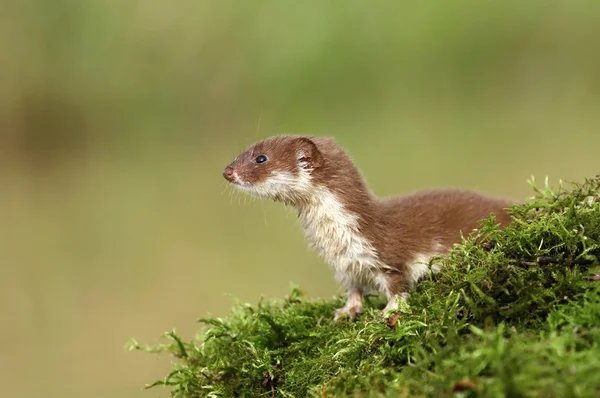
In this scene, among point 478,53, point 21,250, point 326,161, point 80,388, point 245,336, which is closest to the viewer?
point 245,336

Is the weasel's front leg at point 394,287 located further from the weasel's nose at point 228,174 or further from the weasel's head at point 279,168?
the weasel's nose at point 228,174

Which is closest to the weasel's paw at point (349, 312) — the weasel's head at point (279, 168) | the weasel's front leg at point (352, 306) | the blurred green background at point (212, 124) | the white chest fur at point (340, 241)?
the weasel's front leg at point (352, 306)

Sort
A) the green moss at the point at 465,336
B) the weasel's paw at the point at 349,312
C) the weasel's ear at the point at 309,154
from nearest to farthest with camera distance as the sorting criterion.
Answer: the green moss at the point at 465,336
the weasel's paw at the point at 349,312
the weasel's ear at the point at 309,154

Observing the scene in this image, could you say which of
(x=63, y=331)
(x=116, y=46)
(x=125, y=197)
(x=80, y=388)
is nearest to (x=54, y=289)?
(x=63, y=331)

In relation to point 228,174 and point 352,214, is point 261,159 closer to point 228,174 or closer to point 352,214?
point 228,174

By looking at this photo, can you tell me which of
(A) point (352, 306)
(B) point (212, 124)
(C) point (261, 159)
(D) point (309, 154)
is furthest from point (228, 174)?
(B) point (212, 124)

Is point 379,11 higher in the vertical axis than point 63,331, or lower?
higher

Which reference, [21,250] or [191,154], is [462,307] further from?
[191,154]
